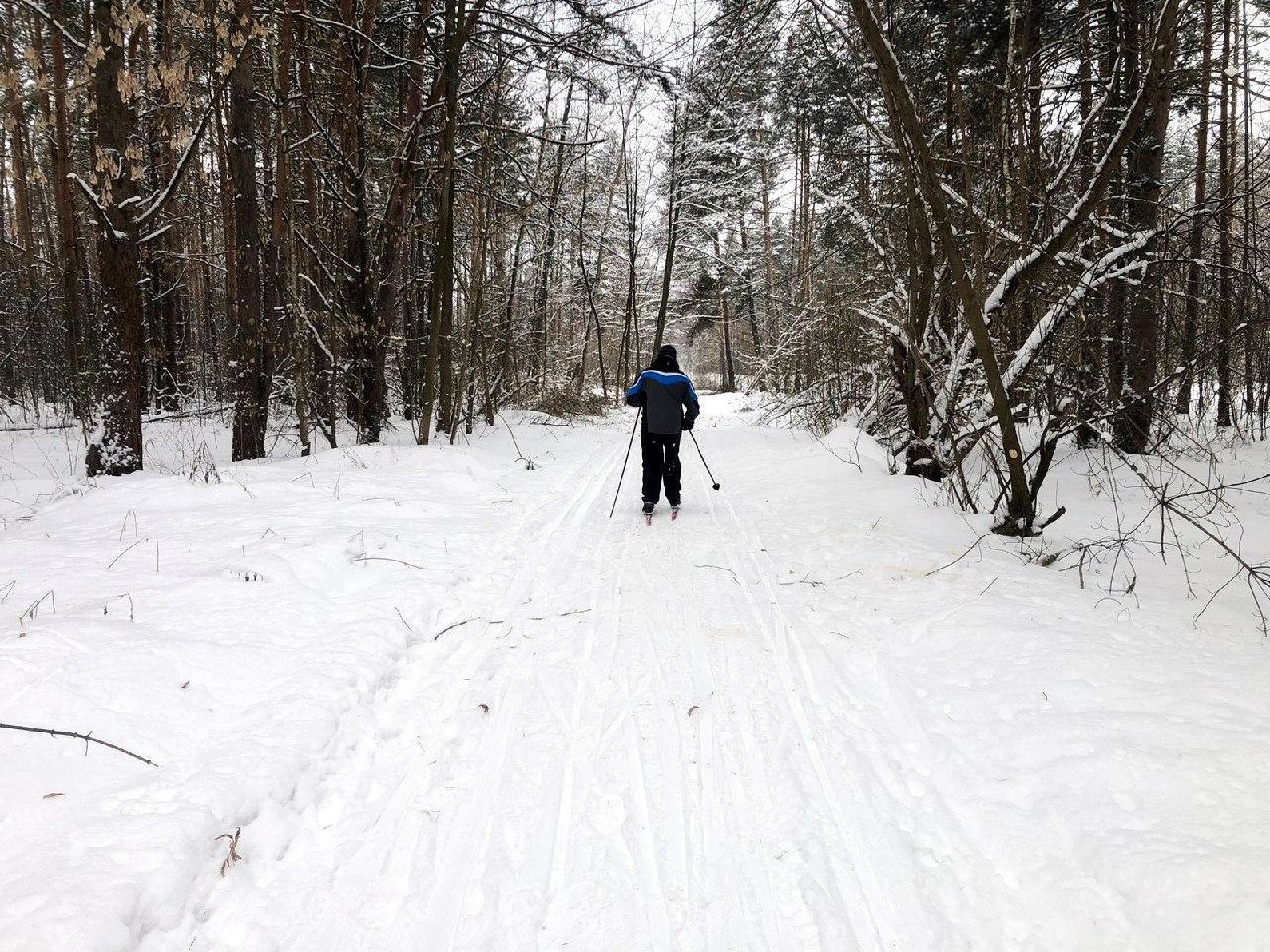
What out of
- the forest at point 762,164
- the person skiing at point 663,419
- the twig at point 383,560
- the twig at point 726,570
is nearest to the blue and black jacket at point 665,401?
the person skiing at point 663,419

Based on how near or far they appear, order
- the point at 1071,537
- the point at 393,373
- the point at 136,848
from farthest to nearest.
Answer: the point at 393,373
the point at 1071,537
the point at 136,848

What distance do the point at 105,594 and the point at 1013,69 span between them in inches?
344

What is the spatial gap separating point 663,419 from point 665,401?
0.25 m

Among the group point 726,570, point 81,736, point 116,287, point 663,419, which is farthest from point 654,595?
point 116,287

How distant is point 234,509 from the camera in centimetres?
614

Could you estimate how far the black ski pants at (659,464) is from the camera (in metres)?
7.27

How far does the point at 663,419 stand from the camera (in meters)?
7.42

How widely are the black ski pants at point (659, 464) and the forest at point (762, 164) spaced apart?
3.09 metres

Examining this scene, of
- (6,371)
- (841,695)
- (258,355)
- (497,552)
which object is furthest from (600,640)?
(6,371)

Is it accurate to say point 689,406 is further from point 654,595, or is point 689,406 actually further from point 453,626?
point 453,626

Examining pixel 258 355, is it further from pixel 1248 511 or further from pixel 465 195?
pixel 1248 511

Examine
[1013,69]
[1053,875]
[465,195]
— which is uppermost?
[465,195]

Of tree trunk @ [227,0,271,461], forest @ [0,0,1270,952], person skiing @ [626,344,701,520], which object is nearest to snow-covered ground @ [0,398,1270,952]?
forest @ [0,0,1270,952]

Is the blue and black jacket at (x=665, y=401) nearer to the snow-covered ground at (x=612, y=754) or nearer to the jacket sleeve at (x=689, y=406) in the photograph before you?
the jacket sleeve at (x=689, y=406)
